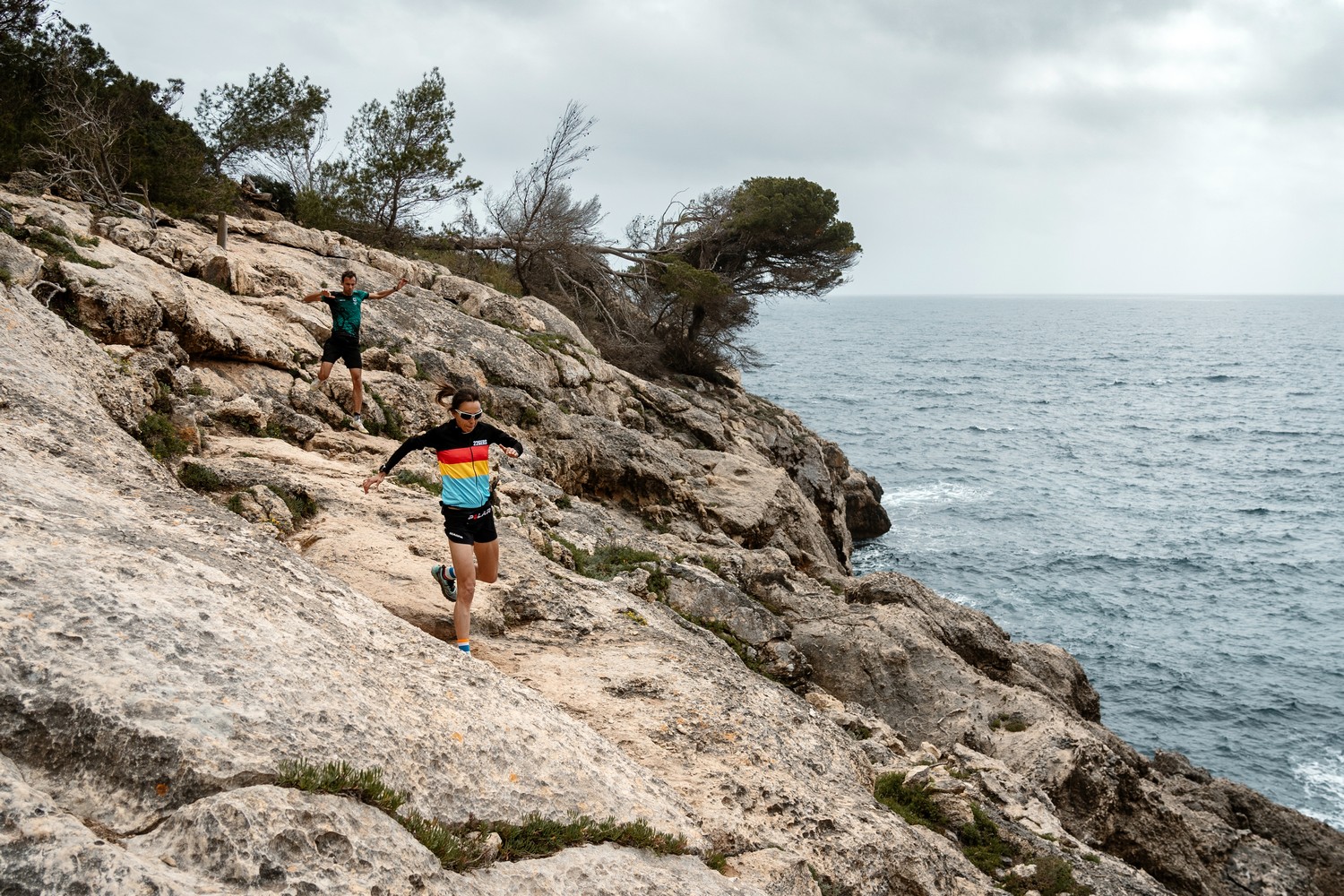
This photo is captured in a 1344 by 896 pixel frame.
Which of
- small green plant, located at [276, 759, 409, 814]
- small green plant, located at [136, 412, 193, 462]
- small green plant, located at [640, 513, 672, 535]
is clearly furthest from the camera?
small green plant, located at [640, 513, 672, 535]

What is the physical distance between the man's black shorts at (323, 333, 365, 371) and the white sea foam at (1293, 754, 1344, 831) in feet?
78.1

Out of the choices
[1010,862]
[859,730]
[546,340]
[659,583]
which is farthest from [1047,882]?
[546,340]

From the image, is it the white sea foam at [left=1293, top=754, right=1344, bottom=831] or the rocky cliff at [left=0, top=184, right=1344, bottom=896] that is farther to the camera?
the white sea foam at [left=1293, top=754, right=1344, bottom=831]

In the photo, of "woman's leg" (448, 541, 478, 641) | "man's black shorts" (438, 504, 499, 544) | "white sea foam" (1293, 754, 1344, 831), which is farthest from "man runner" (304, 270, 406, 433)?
"white sea foam" (1293, 754, 1344, 831)

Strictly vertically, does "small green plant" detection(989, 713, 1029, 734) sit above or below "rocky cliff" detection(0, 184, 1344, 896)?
below

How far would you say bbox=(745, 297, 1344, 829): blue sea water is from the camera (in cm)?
2634

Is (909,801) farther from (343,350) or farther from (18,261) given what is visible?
(18,261)

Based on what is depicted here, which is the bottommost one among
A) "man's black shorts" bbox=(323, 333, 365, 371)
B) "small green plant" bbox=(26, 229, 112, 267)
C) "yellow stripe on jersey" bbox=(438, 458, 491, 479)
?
"yellow stripe on jersey" bbox=(438, 458, 491, 479)

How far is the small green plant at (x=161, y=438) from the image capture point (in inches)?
394

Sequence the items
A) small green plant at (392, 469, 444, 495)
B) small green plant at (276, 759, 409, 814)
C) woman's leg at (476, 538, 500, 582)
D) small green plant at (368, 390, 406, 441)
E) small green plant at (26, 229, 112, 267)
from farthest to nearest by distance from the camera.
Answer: small green plant at (368, 390, 406, 441) → small green plant at (392, 469, 444, 495) → small green plant at (26, 229, 112, 267) → woman's leg at (476, 538, 500, 582) → small green plant at (276, 759, 409, 814)

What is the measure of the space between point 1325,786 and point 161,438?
27.3 meters

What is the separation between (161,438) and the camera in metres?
10.2

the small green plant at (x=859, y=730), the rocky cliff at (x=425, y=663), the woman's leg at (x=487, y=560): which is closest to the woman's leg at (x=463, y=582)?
the woman's leg at (x=487, y=560)

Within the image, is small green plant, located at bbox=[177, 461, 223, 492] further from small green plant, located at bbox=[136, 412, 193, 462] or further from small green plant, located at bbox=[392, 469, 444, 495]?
small green plant, located at bbox=[392, 469, 444, 495]
